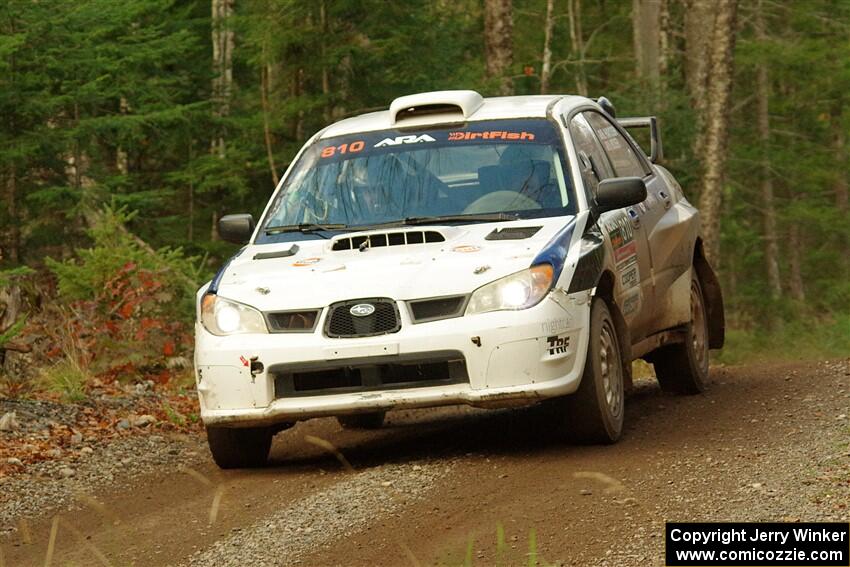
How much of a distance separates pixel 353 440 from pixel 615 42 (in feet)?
92.0

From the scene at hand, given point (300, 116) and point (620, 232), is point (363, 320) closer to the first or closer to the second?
point (620, 232)

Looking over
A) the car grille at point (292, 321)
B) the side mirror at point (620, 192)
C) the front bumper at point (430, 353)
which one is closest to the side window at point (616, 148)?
the side mirror at point (620, 192)

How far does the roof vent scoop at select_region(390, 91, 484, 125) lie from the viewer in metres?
9.13

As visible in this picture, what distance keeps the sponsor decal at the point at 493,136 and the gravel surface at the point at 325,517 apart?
2158mm

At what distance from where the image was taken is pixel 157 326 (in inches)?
535

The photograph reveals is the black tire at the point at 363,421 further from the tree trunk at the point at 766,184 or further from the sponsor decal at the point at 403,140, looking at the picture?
the tree trunk at the point at 766,184

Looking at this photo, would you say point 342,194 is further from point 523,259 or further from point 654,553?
point 654,553

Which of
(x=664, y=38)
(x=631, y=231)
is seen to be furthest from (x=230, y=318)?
(x=664, y=38)

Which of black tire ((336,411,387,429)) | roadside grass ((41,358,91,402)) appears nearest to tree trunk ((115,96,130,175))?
roadside grass ((41,358,91,402))

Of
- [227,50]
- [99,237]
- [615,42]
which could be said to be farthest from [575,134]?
[615,42]

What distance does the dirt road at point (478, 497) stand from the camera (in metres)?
5.87

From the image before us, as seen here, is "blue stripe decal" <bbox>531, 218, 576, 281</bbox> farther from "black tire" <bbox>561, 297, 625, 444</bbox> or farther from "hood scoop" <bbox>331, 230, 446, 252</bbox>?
"hood scoop" <bbox>331, 230, 446, 252</bbox>

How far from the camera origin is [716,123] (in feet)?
72.1

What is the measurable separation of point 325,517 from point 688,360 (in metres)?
4.46
